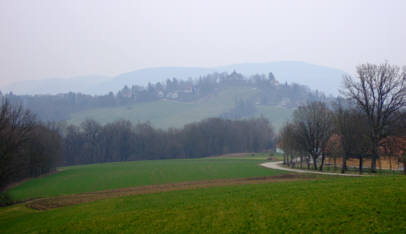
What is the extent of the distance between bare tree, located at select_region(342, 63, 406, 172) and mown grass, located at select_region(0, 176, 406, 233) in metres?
26.8

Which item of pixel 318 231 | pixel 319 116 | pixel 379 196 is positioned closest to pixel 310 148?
pixel 319 116

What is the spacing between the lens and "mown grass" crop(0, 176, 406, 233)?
16453 millimetres

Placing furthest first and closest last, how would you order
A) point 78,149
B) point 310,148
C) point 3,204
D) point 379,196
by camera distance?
1. point 78,149
2. point 310,148
3. point 3,204
4. point 379,196

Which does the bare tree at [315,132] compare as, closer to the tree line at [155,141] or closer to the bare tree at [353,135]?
the bare tree at [353,135]

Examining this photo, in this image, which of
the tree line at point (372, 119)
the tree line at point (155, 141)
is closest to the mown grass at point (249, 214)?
the tree line at point (372, 119)

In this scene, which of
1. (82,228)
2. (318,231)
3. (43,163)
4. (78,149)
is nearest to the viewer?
(318,231)

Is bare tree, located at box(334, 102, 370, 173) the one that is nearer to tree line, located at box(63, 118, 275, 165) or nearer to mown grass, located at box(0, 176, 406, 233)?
mown grass, located at box(0, 176, 406, 233)

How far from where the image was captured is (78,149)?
126 meters

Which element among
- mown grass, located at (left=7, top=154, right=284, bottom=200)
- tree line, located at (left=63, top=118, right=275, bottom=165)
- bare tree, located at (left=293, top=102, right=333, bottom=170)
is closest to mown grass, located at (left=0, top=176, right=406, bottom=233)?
mown grass, located at (left=7, top=154, right=284, bottom=200)

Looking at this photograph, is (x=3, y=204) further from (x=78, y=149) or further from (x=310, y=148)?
(x=78, y=149)

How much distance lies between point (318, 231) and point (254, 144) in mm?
120729

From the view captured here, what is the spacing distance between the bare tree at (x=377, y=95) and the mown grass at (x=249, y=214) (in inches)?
1057

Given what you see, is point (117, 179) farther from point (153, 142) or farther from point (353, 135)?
point (153, 142)

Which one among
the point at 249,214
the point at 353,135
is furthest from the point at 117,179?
the point at 249,214
